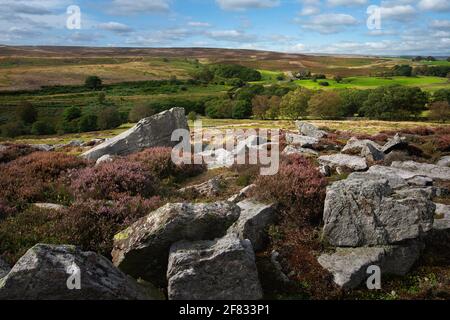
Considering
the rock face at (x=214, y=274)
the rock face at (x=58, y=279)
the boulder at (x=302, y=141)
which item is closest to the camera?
the rock face at (x=58, y=279)

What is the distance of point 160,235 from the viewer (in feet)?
28.3

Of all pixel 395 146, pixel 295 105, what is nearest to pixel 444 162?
pixel 395 146

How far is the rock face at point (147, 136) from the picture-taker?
23125mm

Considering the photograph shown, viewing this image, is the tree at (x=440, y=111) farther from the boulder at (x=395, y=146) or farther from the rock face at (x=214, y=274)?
the rock face at (x=214, y=274)

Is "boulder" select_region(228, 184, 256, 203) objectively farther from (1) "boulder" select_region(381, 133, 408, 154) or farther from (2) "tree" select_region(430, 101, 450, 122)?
(2) "tree" select_region(430, 101, 450, 122)

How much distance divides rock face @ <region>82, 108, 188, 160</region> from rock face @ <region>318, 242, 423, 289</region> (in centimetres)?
1609

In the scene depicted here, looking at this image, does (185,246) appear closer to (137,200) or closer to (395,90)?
(137,200)

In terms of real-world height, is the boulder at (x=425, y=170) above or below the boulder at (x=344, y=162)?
below

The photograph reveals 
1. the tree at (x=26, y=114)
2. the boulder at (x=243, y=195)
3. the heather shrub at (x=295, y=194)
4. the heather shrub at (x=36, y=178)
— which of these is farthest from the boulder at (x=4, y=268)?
the tree at (x=26, y=114)

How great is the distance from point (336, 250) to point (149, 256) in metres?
4.41

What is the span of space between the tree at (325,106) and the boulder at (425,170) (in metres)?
95.2

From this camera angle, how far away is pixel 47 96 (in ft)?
579
